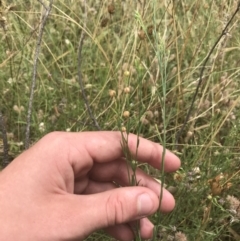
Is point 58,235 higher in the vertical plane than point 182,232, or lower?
higher

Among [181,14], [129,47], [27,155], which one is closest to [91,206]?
[27,155]

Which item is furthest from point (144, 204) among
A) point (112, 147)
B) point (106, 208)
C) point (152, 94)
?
point (152, 94)

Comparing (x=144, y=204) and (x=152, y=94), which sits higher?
Result: (x=152, y=94)

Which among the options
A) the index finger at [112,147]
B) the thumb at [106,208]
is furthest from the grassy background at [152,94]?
the thumb at [106,208]

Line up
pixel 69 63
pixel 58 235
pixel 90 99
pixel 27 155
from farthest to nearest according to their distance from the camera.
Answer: pixel 69 63
pixel 90 99
pixel 27 155
pixel 58 235

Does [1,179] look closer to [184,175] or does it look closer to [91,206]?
[91,206]

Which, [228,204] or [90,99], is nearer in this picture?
[228,204]

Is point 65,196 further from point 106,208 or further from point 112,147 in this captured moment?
point 112,147
